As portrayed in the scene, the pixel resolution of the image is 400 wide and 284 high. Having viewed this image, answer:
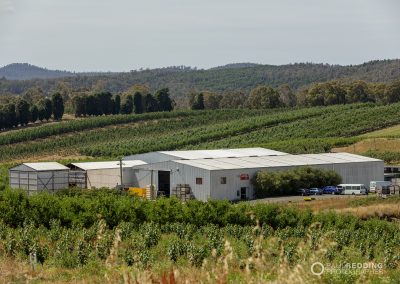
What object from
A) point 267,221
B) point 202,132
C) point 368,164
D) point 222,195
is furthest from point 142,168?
point 202,132

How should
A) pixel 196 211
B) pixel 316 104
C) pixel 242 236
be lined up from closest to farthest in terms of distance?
pixel 242 236, pixel 196 211, pixel 316 104

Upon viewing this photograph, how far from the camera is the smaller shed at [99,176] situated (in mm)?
57000

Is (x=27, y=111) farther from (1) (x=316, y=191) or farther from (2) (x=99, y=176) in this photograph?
(1) (x=316, y=191)

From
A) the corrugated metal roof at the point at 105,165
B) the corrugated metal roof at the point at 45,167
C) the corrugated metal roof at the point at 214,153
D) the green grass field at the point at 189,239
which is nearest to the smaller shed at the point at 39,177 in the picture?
the corrugated metal roof at the point at 45,167

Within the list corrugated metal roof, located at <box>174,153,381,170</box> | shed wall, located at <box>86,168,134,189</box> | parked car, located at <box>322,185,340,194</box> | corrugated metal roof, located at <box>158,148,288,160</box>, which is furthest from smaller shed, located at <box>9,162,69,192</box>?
parked car, located at <box>322,185,340,194</box>

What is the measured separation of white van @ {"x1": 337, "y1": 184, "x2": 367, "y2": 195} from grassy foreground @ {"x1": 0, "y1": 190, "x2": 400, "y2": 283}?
279 inches

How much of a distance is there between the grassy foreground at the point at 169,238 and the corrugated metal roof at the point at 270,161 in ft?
35.2

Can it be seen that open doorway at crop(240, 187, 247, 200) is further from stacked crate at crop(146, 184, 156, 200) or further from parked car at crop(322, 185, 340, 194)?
stacked crate at crop(146, 184, 156, 200)

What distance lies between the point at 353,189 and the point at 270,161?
7.44 meters

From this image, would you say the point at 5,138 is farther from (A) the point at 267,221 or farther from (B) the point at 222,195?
(A) the point at 267,221

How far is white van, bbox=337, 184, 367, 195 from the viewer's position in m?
52.1

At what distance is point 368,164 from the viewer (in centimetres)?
5934

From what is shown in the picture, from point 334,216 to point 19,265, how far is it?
1933 centimetres

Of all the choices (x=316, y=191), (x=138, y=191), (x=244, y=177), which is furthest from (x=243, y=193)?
(x=138, y=191)
